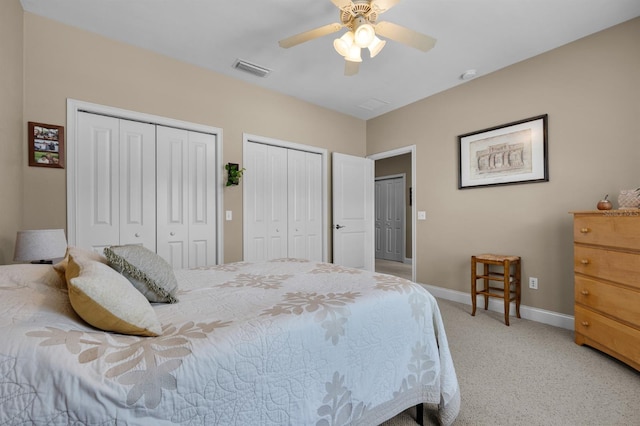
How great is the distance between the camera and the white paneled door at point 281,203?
12.0ft

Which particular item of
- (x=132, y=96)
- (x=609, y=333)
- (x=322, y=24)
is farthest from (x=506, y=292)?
(x=132, y=96)

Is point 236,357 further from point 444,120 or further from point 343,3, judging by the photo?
point 444,120

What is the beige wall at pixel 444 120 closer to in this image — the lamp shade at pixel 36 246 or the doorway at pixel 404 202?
the lamp shade at pixel 36 246

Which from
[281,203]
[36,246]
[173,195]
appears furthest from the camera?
[281,203]

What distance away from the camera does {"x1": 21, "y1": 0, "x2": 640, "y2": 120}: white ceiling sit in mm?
2287

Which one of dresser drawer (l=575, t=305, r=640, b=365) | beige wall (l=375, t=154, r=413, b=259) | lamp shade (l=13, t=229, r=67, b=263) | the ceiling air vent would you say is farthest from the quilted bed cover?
beige wall (l=375, t=154, r=413, b=259)

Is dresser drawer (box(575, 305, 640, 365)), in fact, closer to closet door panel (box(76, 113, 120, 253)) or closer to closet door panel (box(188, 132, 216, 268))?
closet door panel (box(188, 132, 216, 268))

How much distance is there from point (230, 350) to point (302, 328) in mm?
277

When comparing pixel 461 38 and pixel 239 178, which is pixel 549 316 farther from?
pixel 239 178

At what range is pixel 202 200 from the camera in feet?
10.7

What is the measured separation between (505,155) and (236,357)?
3466 mm

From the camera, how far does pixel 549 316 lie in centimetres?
287

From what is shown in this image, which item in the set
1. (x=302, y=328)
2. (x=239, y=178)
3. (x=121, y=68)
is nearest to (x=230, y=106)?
(x=239, y=178)

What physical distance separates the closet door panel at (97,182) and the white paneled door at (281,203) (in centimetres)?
133
